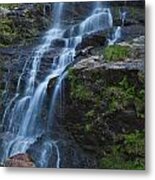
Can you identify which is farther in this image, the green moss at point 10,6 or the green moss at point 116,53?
the green moss at point 10,6

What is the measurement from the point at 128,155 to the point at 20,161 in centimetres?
47

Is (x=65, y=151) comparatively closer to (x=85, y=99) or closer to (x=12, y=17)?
(x=85, y=99)

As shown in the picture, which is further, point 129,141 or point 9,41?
point 9,41

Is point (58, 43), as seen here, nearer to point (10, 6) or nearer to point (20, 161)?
point (10, 6)

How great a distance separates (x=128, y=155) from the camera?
1.86 meters

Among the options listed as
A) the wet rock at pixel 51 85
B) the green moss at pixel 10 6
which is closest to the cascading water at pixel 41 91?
the wet rock at pixel 51 85

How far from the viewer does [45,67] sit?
1.96 m

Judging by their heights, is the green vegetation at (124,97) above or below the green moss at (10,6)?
below

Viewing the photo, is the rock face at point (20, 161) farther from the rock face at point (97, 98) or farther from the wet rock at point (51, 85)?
the wet rock at point (51, 85)

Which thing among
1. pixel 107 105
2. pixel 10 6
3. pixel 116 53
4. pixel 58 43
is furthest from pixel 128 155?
pixel 10 6

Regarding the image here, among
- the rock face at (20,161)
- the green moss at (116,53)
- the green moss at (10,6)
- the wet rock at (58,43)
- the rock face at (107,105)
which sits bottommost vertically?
the rock face at (20,161)

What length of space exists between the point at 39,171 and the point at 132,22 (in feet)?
2.54

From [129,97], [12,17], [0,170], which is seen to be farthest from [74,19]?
[0,170]

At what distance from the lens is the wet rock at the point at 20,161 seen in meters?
1.93
